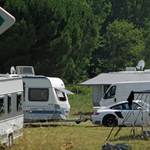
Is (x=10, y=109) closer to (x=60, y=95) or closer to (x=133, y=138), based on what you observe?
(x=133, y=138)

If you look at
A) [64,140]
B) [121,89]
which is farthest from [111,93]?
[64,140]

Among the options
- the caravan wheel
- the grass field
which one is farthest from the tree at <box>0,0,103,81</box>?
the caravan wheel

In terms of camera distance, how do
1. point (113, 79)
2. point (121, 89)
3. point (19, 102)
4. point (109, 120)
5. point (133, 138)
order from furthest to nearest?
point (113, 79) → point (121, 89) → point (109, 120) → point (133, 138) → point (19, 102)

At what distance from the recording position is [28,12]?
3434cm

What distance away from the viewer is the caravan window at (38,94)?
19.1m

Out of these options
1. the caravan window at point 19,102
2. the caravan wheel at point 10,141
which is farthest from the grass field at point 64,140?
the caravan window at point 19,102

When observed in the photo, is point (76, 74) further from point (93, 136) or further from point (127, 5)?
point (93, 136)

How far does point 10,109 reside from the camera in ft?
36.9

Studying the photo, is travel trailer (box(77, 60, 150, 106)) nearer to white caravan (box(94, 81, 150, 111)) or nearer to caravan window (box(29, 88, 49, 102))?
white caravan (box(94, 81, 150, 111))

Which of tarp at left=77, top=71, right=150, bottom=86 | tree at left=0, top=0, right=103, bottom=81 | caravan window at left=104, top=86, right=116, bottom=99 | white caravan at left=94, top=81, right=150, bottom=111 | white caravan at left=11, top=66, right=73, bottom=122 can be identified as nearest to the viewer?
white caravan at left=11, top=66, right=73, bottom=122

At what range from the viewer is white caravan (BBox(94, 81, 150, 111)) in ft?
77.5

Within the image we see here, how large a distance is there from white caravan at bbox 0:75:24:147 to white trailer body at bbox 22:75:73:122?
21.6 ft

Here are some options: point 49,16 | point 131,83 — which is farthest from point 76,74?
point 131,83

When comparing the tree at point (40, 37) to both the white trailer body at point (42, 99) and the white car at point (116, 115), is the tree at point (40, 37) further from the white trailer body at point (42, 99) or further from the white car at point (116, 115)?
the white car at point (116, 115)
